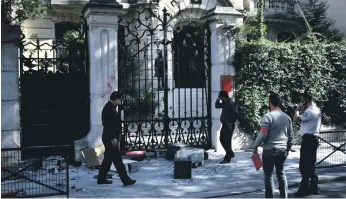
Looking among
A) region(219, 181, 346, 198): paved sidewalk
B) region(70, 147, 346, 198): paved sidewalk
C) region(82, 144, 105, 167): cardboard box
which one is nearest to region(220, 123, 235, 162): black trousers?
region(70, 147, 346, 198): paved sidewalk

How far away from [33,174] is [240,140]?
19.3ft

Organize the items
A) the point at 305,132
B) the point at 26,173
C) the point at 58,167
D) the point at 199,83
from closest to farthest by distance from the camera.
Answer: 1. the point at 305,132
2. the point at 26,173
3. the point at 58,167
4. the point at 199,83

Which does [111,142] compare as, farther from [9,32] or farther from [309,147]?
[309,147]

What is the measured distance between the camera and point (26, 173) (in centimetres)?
838

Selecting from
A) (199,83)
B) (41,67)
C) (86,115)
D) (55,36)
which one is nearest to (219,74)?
(199,83)

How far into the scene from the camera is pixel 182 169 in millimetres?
8562

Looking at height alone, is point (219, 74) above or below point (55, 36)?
below

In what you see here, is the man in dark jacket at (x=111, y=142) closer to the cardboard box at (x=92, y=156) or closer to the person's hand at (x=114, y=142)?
the person's hand at (x=114, y=142)

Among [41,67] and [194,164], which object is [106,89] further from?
[194,164]

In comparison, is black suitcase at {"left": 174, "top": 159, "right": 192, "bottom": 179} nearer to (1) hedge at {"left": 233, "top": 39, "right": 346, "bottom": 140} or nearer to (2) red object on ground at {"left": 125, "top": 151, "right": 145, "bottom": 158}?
(2) red object on ground at {"left": 125, "top": 151, "right": 145, "bottom": 158}

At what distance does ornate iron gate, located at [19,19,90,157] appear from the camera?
9.64 m

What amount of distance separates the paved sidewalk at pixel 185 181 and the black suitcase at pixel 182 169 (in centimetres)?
13

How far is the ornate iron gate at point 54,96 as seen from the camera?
9.64 m

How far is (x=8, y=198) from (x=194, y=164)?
4.38 meters
